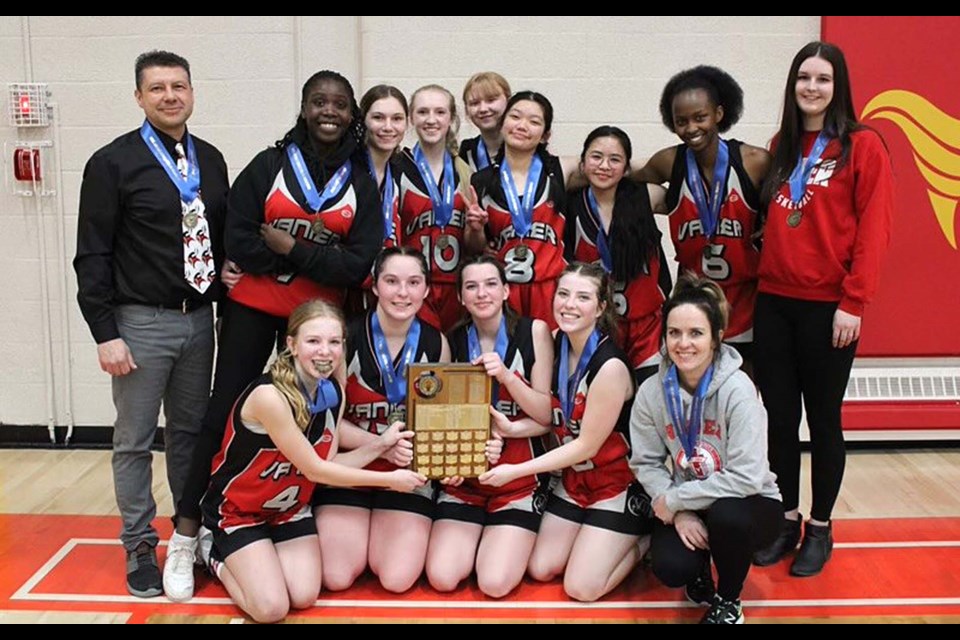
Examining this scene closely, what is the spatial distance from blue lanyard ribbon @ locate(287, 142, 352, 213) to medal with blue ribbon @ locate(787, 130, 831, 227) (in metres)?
1.50

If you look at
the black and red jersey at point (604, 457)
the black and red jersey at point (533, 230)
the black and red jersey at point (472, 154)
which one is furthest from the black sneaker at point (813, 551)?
the black and red jersey at point (472, 154)

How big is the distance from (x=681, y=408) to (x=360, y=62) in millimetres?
2461

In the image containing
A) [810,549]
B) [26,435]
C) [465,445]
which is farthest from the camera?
[26,435]

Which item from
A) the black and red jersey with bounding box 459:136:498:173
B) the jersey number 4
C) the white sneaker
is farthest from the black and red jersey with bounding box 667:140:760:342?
the white sneaker

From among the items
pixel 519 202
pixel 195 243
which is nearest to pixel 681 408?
pixel 519 202

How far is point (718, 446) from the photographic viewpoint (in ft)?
10.1

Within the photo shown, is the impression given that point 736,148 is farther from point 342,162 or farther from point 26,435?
point 26,435

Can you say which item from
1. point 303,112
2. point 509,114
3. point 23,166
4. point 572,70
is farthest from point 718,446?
point 23,166

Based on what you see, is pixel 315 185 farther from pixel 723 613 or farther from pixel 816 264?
pixel 723 613

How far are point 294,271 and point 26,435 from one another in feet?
7.77

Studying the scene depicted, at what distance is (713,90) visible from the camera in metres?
3.48

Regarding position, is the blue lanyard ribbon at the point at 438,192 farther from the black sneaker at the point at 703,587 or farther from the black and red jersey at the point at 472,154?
the black sneaker at the point at 703,587

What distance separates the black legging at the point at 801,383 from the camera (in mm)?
3354
